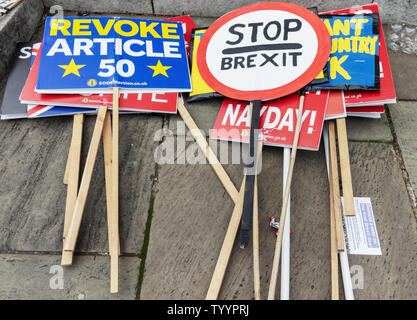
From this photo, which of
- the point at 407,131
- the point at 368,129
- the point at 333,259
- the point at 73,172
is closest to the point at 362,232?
the point at 333,259

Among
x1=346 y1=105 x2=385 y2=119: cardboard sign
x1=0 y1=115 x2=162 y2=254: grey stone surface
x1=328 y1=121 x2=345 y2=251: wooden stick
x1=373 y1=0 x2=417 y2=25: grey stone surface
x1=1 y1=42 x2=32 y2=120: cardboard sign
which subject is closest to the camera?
x1=328 y1=121 x2=345 y2=251: wooden stick

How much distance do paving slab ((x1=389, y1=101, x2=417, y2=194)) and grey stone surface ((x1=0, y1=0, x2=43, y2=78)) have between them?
2582 mm

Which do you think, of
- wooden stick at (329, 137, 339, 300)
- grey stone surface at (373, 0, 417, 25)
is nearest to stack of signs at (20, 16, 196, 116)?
wooden stick at (329, 137, 339, 300)

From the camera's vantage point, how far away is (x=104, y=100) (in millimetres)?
1996

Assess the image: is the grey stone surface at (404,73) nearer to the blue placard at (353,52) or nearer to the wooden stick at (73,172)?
the blue placard at (353,52)

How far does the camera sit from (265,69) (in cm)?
198

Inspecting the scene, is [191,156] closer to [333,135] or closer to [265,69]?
[265,69]

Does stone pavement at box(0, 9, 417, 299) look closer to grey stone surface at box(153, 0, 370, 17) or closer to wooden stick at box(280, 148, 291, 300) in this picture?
wooden stick at box(280, 148, 291, 300)

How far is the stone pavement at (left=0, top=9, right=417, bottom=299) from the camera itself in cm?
162

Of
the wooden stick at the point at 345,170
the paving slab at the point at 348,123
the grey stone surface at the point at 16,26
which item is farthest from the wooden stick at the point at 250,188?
the grey stone surface at the point at 16,26

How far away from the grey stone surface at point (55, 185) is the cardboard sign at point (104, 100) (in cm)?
12

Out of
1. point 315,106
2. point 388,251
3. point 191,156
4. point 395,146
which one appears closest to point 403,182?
point 395,146

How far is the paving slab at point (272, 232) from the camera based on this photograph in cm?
160

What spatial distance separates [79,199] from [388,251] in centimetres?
155
